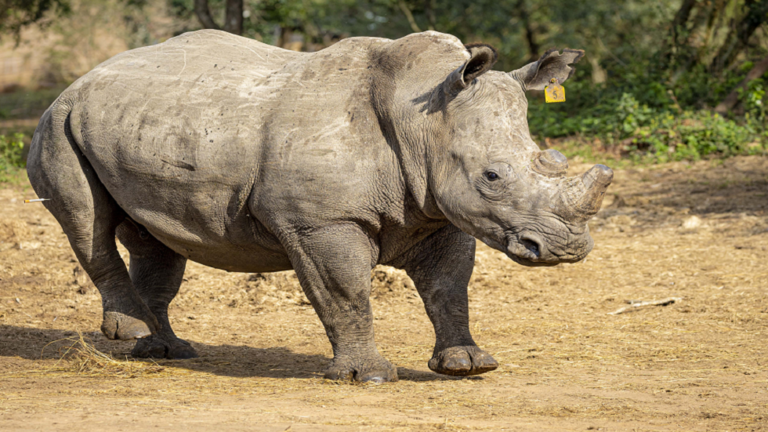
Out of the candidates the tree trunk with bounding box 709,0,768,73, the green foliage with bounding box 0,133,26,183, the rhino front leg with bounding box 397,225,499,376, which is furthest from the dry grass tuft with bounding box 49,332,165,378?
the tree trunk with bounding box 709,0,768,73

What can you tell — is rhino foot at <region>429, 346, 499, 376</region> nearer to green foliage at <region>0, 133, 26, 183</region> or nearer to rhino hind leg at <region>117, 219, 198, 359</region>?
rhino hind leg at <region>117, 219, 198, 359</region>

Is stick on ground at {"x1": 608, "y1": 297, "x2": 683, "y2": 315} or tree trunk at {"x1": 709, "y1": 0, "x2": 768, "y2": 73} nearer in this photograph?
stick on ground at {"x1": 608, "y1": 297, "x2": 683, "y2": 315}

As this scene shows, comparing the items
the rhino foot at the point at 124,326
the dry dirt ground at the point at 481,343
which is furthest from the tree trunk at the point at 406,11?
the rhino foot at the point at 124,326

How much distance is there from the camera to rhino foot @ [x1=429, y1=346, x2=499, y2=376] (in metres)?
5.11

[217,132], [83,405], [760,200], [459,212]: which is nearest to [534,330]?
[459,212]

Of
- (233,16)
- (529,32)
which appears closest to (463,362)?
(233,16)

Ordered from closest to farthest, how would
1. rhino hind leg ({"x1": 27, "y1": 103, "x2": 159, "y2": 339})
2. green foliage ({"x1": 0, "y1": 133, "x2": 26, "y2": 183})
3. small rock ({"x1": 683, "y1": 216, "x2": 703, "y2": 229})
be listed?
rhino hind leg ({"x1": 27, "y1": 103, "x2": 159, "y2": 339}) < small rock ({"x1": 683, "y1": 216, "x2": 703, "y2": 229}) < green foliage ({"x1": 0, "y1": 133, "x2": 26, "y2": 183})

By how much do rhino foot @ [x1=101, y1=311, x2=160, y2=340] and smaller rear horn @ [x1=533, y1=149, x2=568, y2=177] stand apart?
2.73 meters

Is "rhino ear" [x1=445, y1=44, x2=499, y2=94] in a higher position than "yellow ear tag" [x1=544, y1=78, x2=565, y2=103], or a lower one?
higher

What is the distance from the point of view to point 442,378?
213 inches

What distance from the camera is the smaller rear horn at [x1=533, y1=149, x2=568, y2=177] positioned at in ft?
15.0

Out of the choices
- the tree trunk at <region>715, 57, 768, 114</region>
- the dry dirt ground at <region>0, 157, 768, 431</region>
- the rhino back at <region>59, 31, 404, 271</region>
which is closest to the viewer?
the dry dirt ground at <region>0, 157, 768, 431</region>

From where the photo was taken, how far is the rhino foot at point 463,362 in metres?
5.11

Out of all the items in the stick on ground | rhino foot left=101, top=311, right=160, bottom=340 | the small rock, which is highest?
rhino foot left=101, top=311, right=160, bottom=340
